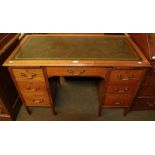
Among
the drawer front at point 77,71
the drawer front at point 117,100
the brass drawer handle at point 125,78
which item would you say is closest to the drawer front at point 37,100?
the drawer front at point 77,71

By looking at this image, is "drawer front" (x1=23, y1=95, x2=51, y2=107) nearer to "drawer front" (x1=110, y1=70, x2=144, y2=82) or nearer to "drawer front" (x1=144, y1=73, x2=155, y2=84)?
"drawer front" (x1=110, y1=70, x2=144, y2=82)

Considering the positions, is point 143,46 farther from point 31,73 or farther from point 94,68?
point 31,73

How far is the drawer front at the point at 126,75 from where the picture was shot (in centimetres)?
111

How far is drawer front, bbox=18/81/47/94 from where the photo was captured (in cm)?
123

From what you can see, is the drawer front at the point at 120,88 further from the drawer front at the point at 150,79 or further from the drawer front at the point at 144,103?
the drawer front at the point at 144,103

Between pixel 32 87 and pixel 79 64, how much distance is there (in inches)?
21.0

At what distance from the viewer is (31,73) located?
3.73 ft

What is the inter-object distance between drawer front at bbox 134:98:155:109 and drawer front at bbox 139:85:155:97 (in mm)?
90

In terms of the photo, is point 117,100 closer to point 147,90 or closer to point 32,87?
point 147,90

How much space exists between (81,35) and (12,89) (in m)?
0.97

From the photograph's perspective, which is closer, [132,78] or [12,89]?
[132,78]

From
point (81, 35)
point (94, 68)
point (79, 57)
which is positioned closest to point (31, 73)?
point (79, 57)

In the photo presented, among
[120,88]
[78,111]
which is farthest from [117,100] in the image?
[78,111]

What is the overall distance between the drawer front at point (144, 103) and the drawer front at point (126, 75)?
41 cm
